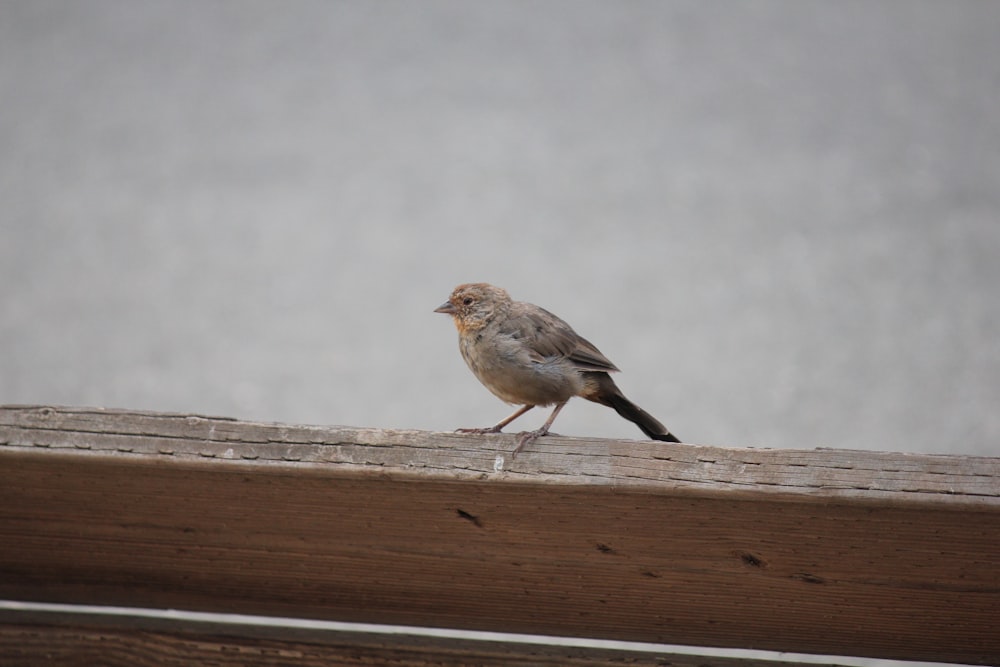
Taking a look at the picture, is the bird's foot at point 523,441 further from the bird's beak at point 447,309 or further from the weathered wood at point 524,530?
the bird's beak at point 447,309

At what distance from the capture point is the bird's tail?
2969 millimetres

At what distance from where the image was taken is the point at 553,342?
2.92 meters

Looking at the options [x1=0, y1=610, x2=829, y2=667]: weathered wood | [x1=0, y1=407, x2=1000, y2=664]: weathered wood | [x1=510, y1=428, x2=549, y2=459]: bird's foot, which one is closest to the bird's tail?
[x1=0, y1=407, x2=1000, y2=664]: weathered wood

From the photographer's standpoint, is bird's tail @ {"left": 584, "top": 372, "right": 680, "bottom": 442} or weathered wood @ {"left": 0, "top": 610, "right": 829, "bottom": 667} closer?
weathered wood @ {"left": 0, "top": 610, "right": 829, "bottom": 667}

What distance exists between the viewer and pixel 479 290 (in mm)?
3207

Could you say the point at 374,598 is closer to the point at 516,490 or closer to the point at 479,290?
the point at 516,490

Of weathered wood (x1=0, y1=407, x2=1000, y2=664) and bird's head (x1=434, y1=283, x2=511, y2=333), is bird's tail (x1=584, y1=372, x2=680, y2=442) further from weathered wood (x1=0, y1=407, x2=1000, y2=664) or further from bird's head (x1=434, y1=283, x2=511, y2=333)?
weathered wood (x1=0, y1=407, x2=1000, y2=664)

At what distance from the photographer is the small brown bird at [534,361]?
9.32 feet

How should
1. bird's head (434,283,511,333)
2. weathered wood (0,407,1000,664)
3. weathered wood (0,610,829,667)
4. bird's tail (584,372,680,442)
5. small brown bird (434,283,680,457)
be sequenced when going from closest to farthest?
weathered wood (0,407,1000,664)
weathered wood (0,610,829,667)
small brown bird (434,283,680,457)
bird's tail (584,372,680,442)
bird's head (434,283,511,333)

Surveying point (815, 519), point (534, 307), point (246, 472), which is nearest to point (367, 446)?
point (246, 472)

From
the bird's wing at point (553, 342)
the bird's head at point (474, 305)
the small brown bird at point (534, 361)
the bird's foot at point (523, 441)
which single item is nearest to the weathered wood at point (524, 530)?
the bird's foot at point (523, 441)

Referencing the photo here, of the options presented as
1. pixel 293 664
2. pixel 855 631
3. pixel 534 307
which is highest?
pixel 534 307

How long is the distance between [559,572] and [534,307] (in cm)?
135

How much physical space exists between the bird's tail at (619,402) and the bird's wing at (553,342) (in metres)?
0.05
